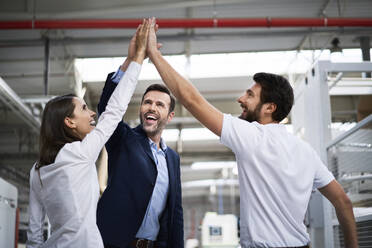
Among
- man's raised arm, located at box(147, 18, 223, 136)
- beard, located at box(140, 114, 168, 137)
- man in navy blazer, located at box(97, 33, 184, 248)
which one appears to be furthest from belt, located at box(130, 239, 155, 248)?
man's raised arm, located at box(147, 18, 223, 136)

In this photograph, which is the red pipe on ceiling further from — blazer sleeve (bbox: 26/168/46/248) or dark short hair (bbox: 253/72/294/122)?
blazer sleeve (bbox: 26/168/46/248)

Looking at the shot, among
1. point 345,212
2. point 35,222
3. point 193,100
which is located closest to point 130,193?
point 35,222

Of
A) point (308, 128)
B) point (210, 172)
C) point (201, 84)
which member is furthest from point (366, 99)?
point (210, 172)

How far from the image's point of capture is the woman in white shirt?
5.52ft

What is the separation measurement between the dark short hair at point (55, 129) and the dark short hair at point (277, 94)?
88 centimetres

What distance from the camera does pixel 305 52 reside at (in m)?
7.29

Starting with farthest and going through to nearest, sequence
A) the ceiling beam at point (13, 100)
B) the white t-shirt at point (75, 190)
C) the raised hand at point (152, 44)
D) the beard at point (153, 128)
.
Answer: the ceiling beam at point (13, 100), the beard at point (153, 128), the raised hand at point (152, 44), the white t-shirt at point (75, 190)

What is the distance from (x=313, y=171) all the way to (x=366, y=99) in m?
2.24

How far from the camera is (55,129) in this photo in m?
1.90

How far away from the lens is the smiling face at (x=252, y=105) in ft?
6.56

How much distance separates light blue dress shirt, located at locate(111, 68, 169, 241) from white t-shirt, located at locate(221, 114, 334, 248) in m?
0.66

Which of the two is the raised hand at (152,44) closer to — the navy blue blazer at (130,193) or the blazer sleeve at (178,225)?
the navy blue blazer at (130,193)

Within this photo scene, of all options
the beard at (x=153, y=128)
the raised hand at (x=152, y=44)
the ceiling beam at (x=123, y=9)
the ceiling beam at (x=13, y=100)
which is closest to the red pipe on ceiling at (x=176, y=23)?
the ceiling beam at (x=123, y=9)

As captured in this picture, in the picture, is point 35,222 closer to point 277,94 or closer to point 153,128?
point 153,128
